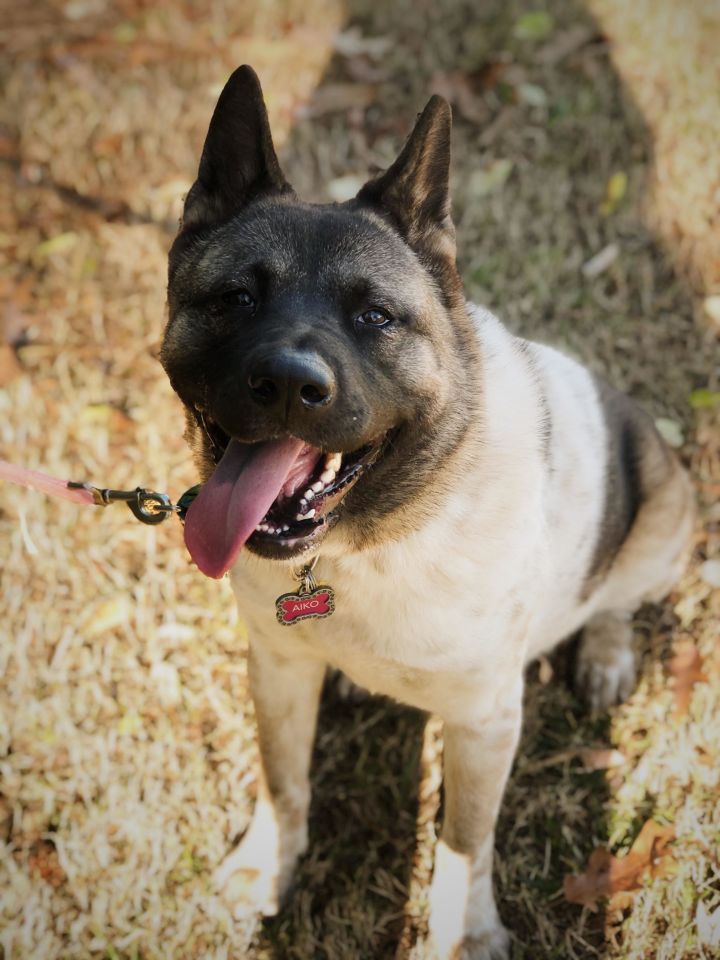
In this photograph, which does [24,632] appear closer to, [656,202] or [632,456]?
[632,456]

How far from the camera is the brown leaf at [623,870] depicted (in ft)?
9.22

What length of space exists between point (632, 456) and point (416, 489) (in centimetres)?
121

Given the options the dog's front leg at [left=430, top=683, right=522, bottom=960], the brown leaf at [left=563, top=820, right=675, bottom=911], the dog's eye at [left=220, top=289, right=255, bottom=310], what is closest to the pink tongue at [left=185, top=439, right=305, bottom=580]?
the dog's eye at [left=220, top=289, right=255, bottom=310]

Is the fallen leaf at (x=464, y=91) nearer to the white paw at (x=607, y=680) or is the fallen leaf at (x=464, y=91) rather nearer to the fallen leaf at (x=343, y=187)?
the fallen leaf at (x=343, y=187)

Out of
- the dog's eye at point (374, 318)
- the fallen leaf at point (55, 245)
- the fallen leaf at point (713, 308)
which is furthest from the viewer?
the fallen leaf at point (55, 245)

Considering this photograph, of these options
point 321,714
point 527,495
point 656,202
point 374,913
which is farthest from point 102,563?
point 656,202

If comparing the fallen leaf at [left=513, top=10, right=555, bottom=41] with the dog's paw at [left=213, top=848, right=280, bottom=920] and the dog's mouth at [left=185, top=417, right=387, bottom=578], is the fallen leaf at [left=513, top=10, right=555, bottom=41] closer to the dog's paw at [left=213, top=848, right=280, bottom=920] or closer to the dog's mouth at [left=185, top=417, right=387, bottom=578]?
the dog's mouth at [left=185, top=417, right=387, bottom=578]

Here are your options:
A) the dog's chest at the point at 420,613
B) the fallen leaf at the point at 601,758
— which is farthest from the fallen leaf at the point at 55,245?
the fallen leaf at the point at 601,758

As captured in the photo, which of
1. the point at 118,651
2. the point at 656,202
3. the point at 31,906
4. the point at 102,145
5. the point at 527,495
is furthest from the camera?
the point at 102,145

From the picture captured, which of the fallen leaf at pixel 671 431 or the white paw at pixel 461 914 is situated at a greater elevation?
the fallen leaf at pixel 671 431

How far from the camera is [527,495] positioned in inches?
94.0

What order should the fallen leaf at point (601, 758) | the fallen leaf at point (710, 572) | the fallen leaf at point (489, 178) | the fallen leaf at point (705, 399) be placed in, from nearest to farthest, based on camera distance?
the fallen leaf at point (601, 758) < the fallen leaf at point (710, 572) < the fallen leaf at point (705, 399) < the fallen leaf at point (489, 178)

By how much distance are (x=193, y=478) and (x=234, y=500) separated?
1760 mm

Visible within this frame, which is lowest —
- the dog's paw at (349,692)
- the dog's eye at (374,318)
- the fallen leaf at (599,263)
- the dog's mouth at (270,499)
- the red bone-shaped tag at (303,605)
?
the dog's paw at (349,692)
